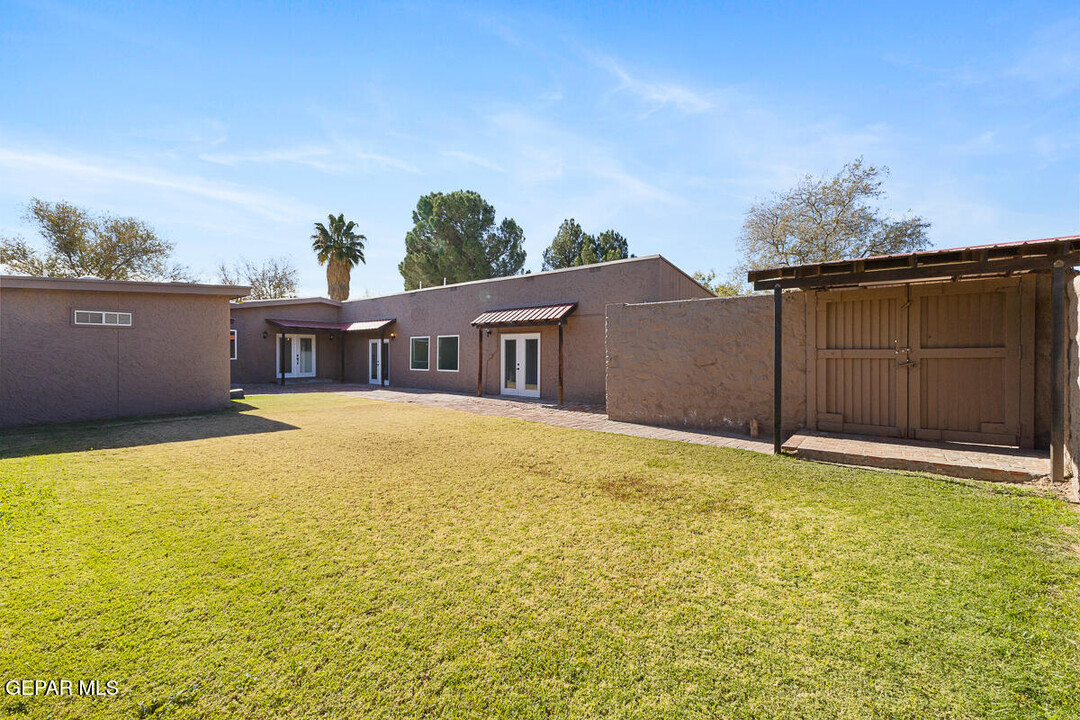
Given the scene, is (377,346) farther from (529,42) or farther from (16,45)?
(529,42)

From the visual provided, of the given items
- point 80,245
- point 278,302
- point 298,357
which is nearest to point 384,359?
point 298,357

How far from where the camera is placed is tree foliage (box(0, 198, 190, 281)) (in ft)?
73.7

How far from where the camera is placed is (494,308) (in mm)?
14992

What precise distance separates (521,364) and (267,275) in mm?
30386

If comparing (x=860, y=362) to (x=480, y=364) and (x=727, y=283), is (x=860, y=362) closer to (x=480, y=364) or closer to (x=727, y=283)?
(x=480, y=364)

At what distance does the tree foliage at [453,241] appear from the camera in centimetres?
2727

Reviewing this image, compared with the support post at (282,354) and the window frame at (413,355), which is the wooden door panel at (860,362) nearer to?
the window frame at (413,355)

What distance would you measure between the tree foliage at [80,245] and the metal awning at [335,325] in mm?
11302

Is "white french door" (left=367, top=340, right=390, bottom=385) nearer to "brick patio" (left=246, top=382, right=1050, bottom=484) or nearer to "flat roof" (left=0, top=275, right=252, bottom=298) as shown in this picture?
"flat roof" (left=0, top=275, right=252, bottom=298)

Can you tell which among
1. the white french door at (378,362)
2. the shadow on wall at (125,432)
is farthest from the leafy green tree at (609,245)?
the shadow on wall at (125,432)

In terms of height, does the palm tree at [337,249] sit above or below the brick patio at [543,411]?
above

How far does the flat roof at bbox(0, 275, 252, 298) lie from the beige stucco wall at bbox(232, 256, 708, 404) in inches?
266

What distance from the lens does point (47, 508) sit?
13.3ft

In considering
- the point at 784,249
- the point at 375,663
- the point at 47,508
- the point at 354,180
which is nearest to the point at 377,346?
the point at 354,180
